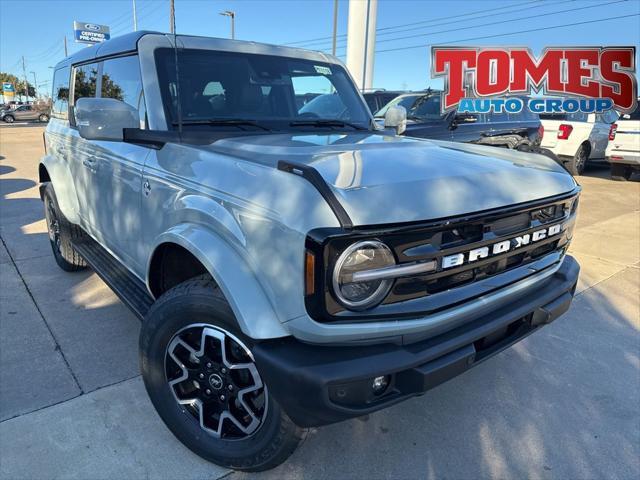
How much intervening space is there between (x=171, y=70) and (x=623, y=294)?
431cm

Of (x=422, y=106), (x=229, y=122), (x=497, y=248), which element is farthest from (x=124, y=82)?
(x=422, y=106)

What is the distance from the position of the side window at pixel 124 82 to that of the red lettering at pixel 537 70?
8.16m

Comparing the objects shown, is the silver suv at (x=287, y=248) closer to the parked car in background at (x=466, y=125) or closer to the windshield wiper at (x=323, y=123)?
the windshield wiper at (x=323, y=123)

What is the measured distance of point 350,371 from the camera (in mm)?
1664

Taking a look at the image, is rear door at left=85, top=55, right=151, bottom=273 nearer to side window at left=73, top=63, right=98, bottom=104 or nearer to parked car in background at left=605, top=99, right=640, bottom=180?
side window at left=73, top=63, right=98, bottom=104

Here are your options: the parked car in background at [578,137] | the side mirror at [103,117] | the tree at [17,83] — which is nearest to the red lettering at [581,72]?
the parked car in background at [578,137]

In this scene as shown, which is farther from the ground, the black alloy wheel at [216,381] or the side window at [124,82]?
the side window at [124,82]

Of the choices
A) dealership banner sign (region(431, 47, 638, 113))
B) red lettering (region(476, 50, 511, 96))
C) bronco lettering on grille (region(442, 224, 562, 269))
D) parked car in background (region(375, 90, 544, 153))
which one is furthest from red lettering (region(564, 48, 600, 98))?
bronco lettering on grille (region(442, 224, 562, 269))

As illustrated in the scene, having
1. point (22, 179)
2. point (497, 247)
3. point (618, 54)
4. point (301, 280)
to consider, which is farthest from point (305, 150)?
point (22, 179)

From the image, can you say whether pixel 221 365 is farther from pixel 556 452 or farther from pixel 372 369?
pixel 556 452

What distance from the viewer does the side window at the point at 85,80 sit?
11.7 ft

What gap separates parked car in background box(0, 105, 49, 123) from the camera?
38.6 m

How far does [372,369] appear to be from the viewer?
1.68 m

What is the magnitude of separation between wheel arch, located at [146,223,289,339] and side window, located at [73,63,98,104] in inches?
82.9
